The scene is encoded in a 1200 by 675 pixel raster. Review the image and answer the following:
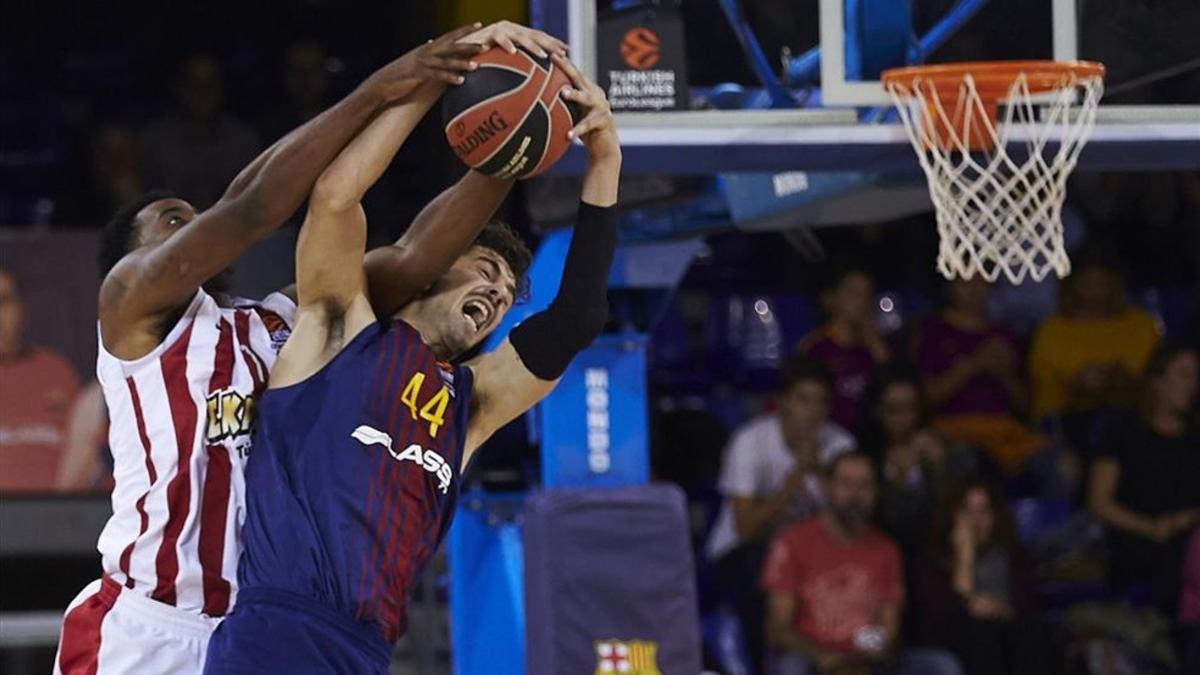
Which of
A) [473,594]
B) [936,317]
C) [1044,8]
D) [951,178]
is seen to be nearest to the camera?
[951,178]

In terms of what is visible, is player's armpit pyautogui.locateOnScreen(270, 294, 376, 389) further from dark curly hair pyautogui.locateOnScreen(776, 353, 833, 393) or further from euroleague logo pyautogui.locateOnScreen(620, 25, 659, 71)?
dark curly hair pyautogui.locateOnScreen(776, 353, 833, 393)

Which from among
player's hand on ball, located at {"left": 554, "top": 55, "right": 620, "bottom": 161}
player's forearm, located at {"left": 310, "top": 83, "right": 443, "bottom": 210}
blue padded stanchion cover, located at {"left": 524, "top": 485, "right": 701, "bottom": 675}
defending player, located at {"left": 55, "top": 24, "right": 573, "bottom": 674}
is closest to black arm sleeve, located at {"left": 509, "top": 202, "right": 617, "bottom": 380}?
player's hand on ball, located at {"left": 554, "top": 55, "right": 620, "bottom": 161}

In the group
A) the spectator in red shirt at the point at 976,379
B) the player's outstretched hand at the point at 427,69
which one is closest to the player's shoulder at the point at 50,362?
the spectator in red shirt at the point at 976,379

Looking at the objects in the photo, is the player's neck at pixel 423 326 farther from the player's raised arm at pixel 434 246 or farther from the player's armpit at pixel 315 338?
the player's armpit at pixel 315 338

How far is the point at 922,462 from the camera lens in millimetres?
8695

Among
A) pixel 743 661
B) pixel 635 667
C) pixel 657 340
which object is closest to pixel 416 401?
pixel 635 667

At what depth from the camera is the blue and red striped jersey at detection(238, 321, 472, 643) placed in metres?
3.98

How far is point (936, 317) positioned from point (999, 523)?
4.24ft

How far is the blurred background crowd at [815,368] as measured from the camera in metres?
8.42

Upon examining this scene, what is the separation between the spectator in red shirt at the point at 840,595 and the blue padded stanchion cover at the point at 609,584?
157cm

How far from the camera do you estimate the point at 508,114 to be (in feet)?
13.2

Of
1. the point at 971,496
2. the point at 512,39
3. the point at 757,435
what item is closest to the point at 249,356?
the point at 512,39

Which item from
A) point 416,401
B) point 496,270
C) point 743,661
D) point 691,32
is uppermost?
point 691,32

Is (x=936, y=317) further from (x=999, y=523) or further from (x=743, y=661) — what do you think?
(x=743, y=661)
